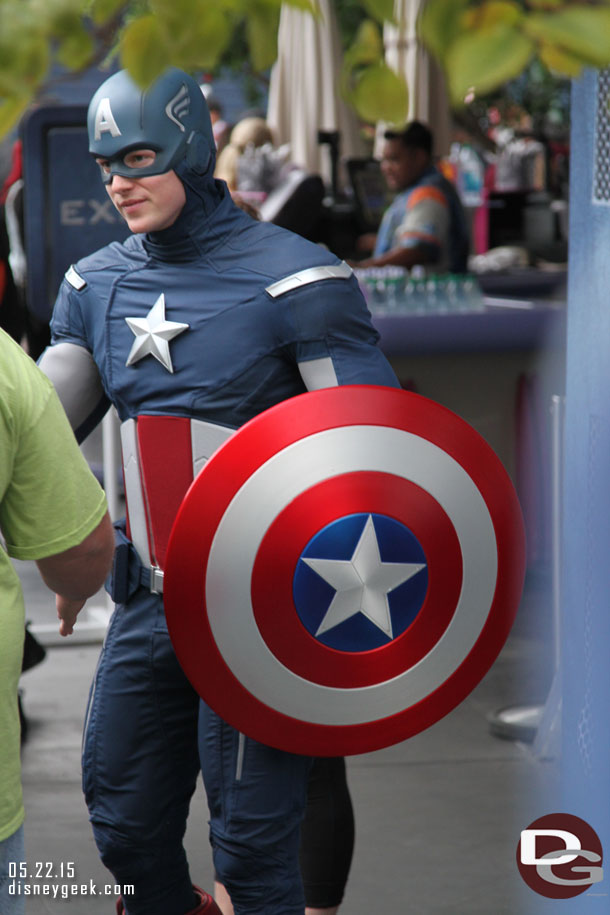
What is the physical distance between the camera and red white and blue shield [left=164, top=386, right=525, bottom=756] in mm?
2217

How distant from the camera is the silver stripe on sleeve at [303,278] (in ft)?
7.76

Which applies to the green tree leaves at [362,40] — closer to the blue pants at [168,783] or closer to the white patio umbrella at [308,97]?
the blue pants at [168,783]

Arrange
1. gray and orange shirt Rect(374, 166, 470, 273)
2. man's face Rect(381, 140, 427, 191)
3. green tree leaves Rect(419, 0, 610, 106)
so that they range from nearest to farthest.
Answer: green tree leaves Rect(419, 0, 610, 106), gray and orange shirt Rect(374, 166, 470, 273), man's face Rect(381, 140, 427, 191)

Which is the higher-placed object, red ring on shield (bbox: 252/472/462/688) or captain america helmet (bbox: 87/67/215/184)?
captain america helmet (bbox: 87/67/215/184)

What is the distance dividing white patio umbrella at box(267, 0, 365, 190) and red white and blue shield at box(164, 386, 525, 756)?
9.22 metres

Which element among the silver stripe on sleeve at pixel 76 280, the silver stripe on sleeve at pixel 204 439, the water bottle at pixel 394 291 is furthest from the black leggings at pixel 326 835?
the water bottle at pixel 394 291

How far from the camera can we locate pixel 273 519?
7.27 feet

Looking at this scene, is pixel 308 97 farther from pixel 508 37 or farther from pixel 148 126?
pixel 508 37

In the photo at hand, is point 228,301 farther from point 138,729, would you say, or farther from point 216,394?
point 138,729

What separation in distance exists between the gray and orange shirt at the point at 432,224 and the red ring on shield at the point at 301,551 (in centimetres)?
440
